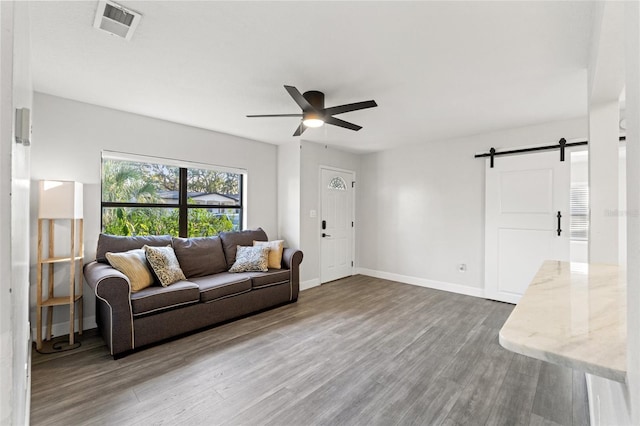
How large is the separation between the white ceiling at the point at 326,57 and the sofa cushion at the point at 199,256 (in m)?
1.58

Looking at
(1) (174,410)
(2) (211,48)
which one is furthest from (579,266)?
(2) (211,48)

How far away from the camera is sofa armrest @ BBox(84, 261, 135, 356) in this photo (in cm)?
246

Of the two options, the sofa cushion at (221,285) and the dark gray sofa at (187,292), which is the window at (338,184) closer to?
the dark gray sofa at (187,292)

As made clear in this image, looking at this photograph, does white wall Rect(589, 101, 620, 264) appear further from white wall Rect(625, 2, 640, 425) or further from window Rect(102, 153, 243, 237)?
window Rect(102, 153, 243, 237)

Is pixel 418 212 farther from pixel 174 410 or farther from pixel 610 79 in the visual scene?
pixel 174 410

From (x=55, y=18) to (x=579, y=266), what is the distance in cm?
330

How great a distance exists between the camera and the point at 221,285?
320 cm

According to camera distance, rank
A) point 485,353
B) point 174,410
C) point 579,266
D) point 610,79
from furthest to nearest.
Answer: point 485,353 → point 174,410 → point 610,79 → point 579,266

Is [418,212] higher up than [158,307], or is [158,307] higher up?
[418,212]

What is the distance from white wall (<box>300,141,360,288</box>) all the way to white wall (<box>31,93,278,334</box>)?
4.41 ft

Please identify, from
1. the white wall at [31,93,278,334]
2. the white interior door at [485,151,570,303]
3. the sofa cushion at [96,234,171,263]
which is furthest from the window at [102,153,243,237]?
the white interior door at [485,151,570,303]

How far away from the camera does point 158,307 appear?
107 inches

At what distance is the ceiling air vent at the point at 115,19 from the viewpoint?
65.5 inches

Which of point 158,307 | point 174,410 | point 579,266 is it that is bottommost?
point 174,410
